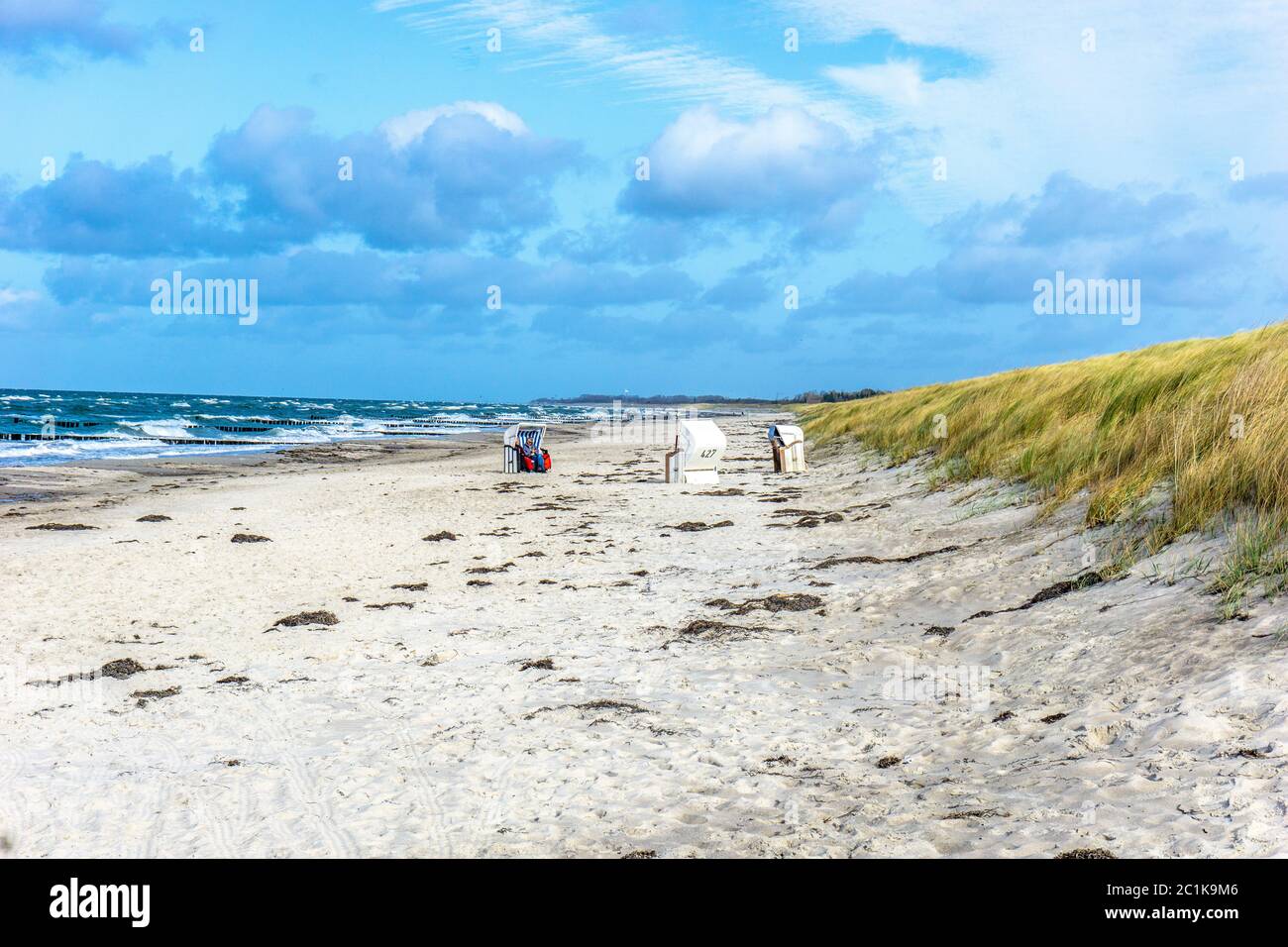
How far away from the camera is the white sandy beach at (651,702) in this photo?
13.8 feet

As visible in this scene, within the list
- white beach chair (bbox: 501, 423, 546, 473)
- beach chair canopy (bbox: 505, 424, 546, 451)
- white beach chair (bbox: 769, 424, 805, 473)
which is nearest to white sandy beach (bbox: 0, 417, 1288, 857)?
white beach chair (bbox: 769, 424, 805, 473)

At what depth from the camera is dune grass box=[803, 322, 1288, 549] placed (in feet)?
23.7

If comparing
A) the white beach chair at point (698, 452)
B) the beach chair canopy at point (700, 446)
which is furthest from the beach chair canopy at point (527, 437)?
the beach chair canopy at point (700, 446)

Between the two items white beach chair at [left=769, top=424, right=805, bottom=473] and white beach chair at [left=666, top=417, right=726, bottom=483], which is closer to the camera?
white beach chair at [left=666, top=417, right=726, bottom=483]

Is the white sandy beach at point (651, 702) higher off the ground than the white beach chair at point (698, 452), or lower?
lower

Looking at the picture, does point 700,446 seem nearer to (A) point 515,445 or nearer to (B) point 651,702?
(A) point 515,445

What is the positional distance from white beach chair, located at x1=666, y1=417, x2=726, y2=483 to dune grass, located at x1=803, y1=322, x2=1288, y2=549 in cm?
446

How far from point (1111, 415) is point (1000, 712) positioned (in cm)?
772

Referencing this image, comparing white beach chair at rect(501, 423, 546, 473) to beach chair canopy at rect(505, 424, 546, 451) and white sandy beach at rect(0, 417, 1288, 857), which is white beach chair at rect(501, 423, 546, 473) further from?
white sandy beach at rect(0, 417, 1288, 857)

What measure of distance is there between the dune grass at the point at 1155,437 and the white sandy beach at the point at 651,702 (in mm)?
566

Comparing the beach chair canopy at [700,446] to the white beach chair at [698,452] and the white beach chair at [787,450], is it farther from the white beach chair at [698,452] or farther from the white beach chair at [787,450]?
the white beach chair at [787,450]

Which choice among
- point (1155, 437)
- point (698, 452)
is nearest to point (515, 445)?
point (698, 452)
